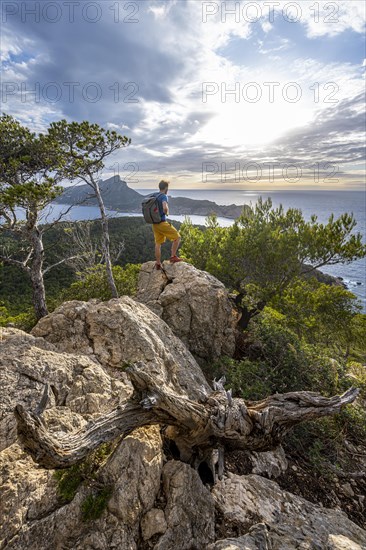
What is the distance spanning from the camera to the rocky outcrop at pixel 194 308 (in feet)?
33.7

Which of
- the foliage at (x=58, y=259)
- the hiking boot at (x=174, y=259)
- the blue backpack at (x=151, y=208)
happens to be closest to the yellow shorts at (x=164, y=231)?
the blue backpack at (x=151, y=208)

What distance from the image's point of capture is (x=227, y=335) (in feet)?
36.7

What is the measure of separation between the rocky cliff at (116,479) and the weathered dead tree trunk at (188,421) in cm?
23

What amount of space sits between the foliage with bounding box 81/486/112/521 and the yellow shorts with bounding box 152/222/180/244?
7.56m

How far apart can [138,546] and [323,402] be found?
162 inches

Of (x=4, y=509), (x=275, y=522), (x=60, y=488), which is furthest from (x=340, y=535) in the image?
(x=4, y=509)

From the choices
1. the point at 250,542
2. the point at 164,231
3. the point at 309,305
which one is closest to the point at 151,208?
the point at 164,231

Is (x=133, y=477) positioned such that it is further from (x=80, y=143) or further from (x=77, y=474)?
(x=80, y=143)

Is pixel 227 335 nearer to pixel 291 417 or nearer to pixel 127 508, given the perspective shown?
pixel 291 417

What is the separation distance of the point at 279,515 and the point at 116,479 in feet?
10.5

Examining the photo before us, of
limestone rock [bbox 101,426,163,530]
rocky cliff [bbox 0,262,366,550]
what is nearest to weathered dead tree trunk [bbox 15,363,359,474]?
rocky cliff [bbox 0,262,366,550]

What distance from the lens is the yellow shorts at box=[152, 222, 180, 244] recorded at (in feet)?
31.6

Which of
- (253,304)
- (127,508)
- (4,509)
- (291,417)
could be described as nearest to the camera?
(4,509)

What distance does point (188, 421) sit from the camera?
4.80 m
